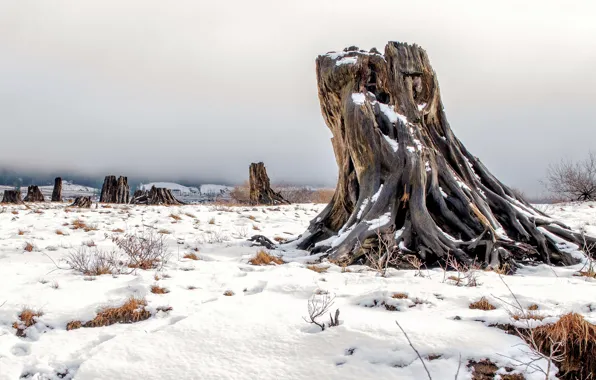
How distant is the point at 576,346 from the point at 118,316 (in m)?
3.32

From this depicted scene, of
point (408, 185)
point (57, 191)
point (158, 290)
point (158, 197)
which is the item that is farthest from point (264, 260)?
point (57, 191)

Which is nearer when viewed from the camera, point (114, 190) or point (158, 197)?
point (158, 197)

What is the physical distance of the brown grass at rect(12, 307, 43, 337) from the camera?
114 inches

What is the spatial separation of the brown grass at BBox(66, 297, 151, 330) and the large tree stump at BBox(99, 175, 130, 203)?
21071 millimetres

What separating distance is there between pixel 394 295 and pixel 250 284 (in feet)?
5.17

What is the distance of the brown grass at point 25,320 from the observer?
2.90 meters

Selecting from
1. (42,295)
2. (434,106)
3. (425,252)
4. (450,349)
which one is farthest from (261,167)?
(450,349)

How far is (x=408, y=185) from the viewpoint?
613 centimetres

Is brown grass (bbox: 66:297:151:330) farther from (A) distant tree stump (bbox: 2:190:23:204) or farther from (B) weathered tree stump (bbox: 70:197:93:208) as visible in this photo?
(A) distant tree stump (bbox: 2:190:23:204)

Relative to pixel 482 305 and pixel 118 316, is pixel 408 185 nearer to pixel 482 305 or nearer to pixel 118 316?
pixel 482 305

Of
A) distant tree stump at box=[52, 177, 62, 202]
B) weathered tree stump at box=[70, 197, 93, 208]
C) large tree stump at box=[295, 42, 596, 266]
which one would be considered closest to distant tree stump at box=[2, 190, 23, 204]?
weathered tree stump at box=[70, 197, 93, 208]

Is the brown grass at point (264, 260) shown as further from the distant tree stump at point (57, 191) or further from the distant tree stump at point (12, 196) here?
the distant tree stump at point (57, 191)

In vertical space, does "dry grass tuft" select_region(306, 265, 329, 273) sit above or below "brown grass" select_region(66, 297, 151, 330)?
above

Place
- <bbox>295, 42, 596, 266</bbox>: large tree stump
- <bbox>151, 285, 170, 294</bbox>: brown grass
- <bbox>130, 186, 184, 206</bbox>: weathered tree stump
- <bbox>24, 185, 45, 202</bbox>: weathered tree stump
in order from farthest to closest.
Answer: <bbox>24, 185, 45, 202</bbox>: weathered tree stump, <bbox>130, 186, 184, 206</bbox>: weathered tree stump, <bbox>295, 42, 596, 266</bbox>: large tree stump, <bbox>151, 285, 170, 294</bbox>: brown grass
